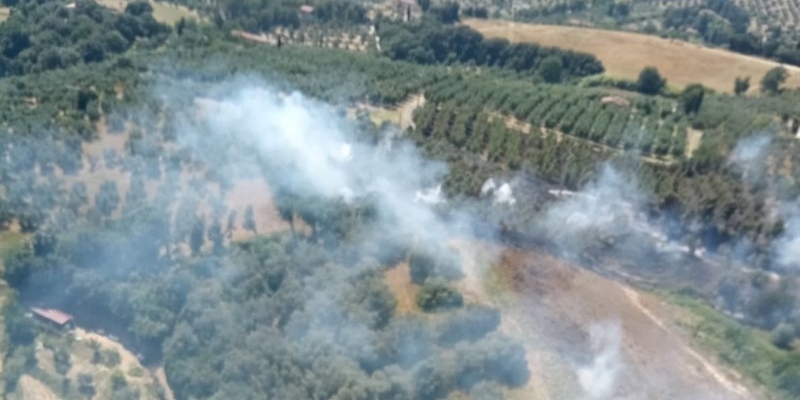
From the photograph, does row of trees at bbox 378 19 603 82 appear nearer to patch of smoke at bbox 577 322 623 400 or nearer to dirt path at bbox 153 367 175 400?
patch of smoke at bbox 577 322 623 400

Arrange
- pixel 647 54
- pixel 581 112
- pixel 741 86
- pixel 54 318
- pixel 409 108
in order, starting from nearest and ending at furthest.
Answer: pixel 54 318 < pixel 581 112 < pixel 409 108 < pixel 741 86 < pixel 647 54

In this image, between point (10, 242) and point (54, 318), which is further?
point (10, 242)

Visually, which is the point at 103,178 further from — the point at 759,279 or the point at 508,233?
the point at 759,279

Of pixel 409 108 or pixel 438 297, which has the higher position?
pixel 409 108

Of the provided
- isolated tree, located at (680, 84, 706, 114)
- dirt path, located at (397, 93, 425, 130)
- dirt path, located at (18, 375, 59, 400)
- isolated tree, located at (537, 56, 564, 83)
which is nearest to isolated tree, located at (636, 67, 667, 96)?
isolated tree, located at (680, 84, 706, 114)

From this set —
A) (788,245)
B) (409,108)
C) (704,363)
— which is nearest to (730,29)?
(409,108)

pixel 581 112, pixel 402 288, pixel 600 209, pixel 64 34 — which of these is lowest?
pixel 402 288

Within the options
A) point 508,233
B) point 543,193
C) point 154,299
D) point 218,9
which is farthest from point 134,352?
point 218,9

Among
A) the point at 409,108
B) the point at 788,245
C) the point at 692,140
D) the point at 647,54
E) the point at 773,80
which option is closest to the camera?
the point at 788,245

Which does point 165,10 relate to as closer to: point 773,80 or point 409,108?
point 409,108
